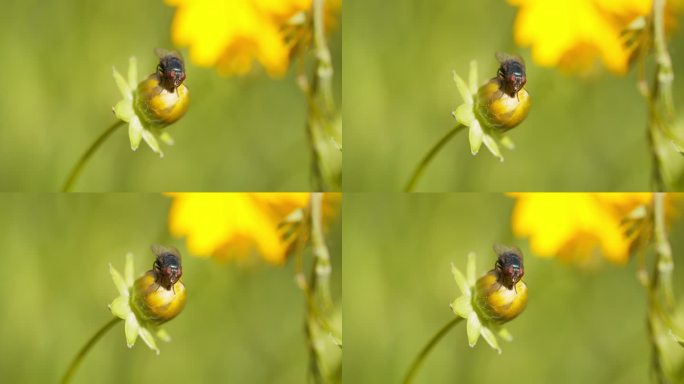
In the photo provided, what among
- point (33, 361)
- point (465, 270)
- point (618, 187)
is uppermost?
point (618, 187)

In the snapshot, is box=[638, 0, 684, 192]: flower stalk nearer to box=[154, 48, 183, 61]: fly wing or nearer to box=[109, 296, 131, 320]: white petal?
box=[154, 48, 183, 61]: fly wing

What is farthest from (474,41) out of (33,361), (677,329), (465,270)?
(33,361)

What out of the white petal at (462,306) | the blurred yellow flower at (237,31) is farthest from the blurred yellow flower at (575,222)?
the blurred yellow flower at (237,31)

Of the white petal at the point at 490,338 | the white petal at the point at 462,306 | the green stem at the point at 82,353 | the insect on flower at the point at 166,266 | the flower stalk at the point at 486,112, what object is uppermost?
the flower stalk at the point at 486,112

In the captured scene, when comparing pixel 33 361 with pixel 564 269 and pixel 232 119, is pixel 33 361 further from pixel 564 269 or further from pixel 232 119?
pixel 564 269

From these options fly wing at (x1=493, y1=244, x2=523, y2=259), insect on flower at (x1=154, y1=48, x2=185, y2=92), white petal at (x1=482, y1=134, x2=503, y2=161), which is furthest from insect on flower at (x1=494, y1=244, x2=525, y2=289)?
insect on flower at (x1=154, y1=48, x2=185, y2=92)

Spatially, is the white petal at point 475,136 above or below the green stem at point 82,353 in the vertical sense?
above

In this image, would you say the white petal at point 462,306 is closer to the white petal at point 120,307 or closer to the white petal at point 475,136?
the white petal at point 475,136
